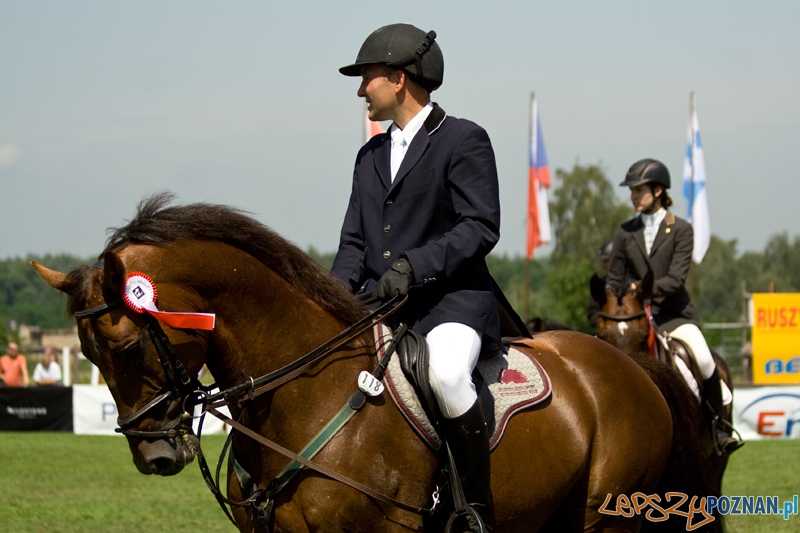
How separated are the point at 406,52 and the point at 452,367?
1.47 meters

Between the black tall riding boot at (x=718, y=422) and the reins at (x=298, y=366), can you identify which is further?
the black tall riding boot at (x=718, y=422)

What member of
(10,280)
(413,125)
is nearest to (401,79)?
(413,125)

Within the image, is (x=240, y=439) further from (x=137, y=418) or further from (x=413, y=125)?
(x=413, y=125)

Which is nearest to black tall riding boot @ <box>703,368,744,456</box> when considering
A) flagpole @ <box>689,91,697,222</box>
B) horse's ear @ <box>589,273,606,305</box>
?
horse's ear @ <box>589,273,606,305</box>

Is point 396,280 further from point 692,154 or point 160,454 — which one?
point 692,154

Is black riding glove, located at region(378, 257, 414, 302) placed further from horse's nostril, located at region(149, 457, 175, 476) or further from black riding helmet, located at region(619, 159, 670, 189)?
black riding helmet, located at region(619, 159, 670, 189)

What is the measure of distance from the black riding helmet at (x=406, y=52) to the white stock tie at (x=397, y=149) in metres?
0.28

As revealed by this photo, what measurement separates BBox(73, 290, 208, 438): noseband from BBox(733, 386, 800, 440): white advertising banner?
15.9 metres

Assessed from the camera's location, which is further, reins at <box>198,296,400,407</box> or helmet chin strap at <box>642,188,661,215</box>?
helmet chin strap at <box>642,188,661,215</box>

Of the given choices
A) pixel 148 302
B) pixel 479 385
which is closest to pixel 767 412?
pixel 479 385

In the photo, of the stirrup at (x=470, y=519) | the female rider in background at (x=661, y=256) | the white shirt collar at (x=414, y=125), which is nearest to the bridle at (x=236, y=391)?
the stirrup at (x=470, y=519)

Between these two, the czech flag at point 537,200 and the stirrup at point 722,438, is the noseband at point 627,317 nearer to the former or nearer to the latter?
the stirrup at point 722,438

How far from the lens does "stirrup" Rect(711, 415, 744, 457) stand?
27.4ft

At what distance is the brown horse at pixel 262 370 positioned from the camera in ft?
12.4
